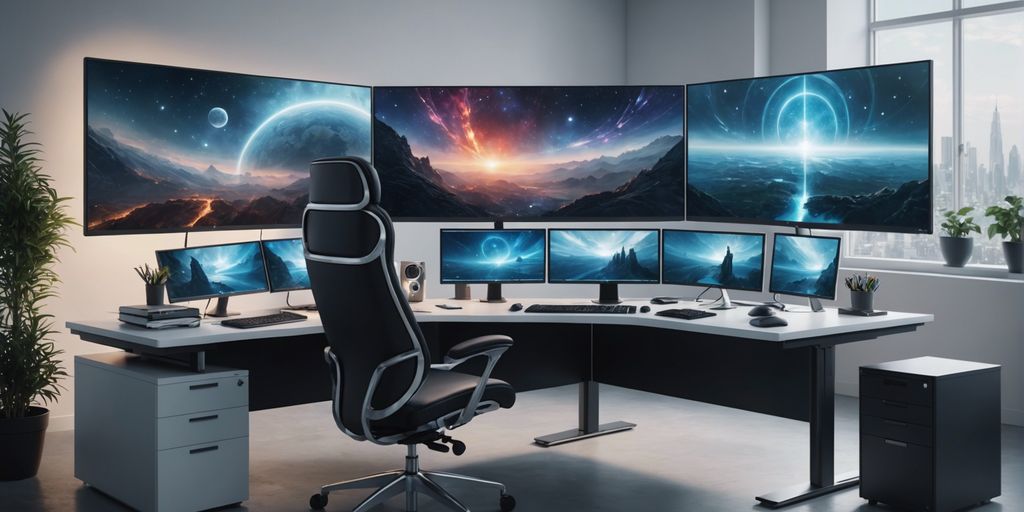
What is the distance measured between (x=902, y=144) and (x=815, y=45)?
2429 mm

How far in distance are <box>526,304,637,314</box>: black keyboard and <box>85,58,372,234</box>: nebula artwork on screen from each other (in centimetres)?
120

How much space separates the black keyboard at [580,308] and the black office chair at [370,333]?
2.72ft

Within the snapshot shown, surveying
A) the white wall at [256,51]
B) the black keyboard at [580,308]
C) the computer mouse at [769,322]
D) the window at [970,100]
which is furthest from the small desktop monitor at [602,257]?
the window at [970,100]

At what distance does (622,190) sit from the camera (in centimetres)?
482

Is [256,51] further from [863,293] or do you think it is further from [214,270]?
[863,293]

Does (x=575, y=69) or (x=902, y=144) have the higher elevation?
(x=575, y=69)

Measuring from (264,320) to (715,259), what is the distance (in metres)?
1.94

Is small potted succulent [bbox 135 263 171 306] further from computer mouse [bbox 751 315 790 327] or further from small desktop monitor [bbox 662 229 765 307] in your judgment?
computer mouse [bbox 751 315 790 327]

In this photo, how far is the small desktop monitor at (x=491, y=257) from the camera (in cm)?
466

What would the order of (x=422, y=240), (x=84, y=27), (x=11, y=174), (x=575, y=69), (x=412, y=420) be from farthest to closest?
1. (x=575, y=69)
2. (x=422, y=240)
3. (x=84, y=27)
4. (x=11, y=174)
5. (x=412, y=420)

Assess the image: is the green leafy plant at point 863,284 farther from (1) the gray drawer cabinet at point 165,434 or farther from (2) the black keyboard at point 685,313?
(1) the gray drawer cabinet at point 165,434

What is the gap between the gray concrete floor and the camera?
4039 mm

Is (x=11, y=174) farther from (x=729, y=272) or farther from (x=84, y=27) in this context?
(x=729, y=272)

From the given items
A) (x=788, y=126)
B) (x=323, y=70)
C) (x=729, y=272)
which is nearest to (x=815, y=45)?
(x=788, y=126)
